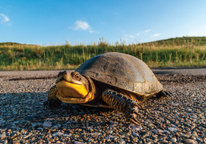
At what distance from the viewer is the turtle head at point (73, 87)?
1644mm

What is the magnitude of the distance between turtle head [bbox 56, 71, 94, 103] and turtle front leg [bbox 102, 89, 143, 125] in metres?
0.26

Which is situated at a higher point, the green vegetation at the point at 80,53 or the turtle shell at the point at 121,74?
the green vegetation at the point at 80,53

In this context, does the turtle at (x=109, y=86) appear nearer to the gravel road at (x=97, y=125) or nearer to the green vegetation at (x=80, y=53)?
the gravel road at (x=97, y=125)

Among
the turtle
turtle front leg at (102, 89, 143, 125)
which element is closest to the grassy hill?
the turtle

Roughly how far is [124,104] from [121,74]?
58 centimetres

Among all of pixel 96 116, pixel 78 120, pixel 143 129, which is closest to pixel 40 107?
pixel 78 120

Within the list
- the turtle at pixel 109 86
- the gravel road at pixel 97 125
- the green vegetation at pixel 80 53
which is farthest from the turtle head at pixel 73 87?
the green vegetation at pixel 80 53

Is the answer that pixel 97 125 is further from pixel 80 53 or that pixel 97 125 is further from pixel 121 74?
pixel 80 53

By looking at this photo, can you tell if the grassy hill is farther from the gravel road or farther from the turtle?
the gravel road

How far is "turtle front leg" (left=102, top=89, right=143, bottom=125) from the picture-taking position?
5.85ft

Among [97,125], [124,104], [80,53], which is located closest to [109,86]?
[124,104]

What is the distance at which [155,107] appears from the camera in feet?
8.27

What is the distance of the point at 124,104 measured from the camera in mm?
1821

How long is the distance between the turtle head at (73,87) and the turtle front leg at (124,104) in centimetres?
26
